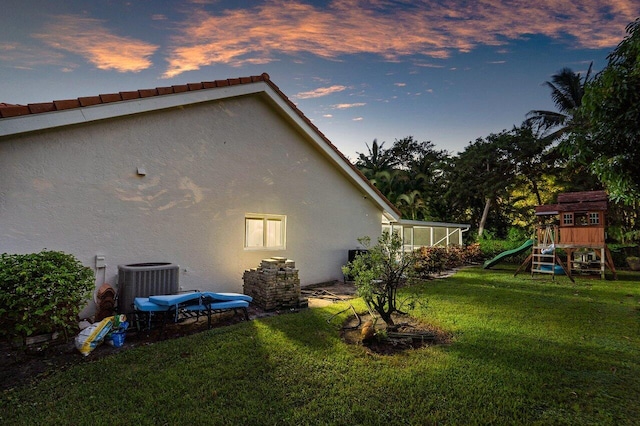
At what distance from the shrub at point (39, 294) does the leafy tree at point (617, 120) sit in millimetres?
10462

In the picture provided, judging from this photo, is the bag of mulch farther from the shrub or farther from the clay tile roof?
the clay tile roof

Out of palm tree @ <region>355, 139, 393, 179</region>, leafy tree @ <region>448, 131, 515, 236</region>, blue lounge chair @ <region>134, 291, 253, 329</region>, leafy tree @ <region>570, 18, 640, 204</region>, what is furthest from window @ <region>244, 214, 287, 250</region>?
palm tree @ <region>355, 139, 393, 179</region>

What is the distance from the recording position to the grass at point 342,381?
3031 millimetres

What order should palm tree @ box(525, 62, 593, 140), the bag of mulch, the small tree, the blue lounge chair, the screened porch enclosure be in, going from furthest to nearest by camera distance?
palm tree @ box(525, 62, 593, 140) < the screened porch enclosure < the small tree < the blue lounge chair < the bag of mulch

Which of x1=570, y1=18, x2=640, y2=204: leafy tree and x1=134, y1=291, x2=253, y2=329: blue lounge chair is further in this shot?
x1=570, y1=18, x2=640, y2=204: leafy tree

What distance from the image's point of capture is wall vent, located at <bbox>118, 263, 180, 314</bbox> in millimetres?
6035

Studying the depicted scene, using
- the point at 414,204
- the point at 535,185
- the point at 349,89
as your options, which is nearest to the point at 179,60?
the point at 349,89

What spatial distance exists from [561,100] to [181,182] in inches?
1313

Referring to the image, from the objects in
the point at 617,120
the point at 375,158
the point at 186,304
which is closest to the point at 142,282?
the point at 186,304

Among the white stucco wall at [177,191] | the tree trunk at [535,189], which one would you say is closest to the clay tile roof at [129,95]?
the white stucco wall at [177,191]

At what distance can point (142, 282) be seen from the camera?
6164 mm

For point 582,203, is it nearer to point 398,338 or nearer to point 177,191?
point 398,338

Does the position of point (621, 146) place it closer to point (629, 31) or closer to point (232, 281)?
point (629, 31)

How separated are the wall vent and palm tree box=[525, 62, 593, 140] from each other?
30383 mm
